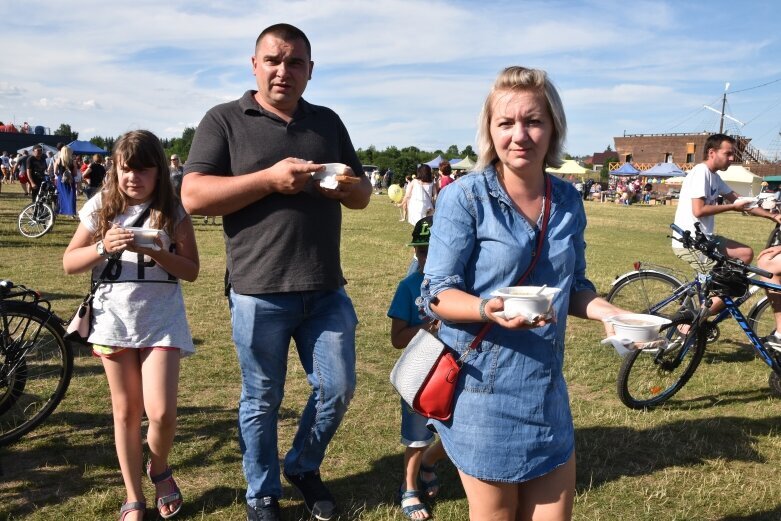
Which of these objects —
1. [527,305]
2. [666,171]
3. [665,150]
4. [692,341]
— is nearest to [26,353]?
[527,305]

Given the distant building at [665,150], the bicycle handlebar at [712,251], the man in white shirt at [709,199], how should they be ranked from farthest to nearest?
the distant building at [665,150] < the man in white shirt at [709,199] < the bicycle handlebar at [712,251]

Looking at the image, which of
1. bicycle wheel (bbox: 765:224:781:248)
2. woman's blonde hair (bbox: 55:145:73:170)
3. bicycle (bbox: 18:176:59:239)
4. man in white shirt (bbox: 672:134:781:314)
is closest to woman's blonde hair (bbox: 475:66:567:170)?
man in white shirt (bbox: 672:134:781:314)

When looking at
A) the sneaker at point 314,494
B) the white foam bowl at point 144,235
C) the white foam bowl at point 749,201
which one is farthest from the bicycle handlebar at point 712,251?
the white foam bowl at point 144,235

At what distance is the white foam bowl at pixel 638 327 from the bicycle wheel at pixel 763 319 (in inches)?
159

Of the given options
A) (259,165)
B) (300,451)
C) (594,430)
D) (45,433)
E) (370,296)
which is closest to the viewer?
(259,165)

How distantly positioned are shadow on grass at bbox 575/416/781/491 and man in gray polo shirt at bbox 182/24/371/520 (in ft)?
6.00

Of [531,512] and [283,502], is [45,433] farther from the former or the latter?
[531,512]

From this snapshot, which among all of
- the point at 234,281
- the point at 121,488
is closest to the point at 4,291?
the point at 121,488

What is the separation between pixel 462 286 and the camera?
1.98 m

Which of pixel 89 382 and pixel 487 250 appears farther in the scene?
pixel 89 382

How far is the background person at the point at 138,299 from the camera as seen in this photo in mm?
2918

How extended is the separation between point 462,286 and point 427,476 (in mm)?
1814

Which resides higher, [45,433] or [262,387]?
[262,387]

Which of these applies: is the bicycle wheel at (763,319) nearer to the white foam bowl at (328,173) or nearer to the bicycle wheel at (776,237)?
the bicycle wheel at (776,237)
